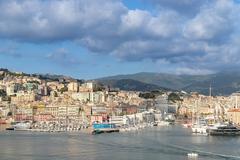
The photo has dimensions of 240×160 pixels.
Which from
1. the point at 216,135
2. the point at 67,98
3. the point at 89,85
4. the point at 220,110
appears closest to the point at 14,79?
the point at 89,85

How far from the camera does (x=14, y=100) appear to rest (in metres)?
133

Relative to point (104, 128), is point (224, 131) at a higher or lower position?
lower

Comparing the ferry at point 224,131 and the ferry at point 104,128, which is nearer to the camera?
the ferry at point 224,131

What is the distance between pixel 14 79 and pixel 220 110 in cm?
5800

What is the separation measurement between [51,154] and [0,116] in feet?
261

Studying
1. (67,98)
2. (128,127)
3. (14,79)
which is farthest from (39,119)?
(14,79)

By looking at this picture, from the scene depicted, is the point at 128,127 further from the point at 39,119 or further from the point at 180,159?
the point at 180,159

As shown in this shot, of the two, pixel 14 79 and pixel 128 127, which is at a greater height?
pixel 14 79

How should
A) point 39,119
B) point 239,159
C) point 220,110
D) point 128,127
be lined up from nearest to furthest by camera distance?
point 239,159 < point 128,127 < point 39,119 < point 220,110

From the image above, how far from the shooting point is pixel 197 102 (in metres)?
138

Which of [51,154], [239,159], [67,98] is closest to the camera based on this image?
[239,159]

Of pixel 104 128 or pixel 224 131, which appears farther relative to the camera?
pixel 104 128

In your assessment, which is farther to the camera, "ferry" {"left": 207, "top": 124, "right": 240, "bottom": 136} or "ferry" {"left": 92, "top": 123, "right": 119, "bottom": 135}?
"ferry" {"left": 92, "top": 123, "right": 119, "bottom": 135}

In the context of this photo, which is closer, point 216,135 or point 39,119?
point 216,135
